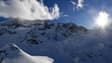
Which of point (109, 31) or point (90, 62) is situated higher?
point (109, 31)

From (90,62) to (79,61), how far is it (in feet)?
18.7

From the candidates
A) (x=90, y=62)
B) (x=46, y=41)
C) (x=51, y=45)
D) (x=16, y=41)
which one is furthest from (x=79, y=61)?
(x=16, y=41)

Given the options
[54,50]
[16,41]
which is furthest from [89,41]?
[16,41]

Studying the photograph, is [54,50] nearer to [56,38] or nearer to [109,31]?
[56,38]

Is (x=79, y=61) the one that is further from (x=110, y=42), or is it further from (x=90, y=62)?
(x=110, y=42)

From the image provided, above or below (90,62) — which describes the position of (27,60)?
above

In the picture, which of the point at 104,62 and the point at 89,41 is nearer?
the point at 104,62

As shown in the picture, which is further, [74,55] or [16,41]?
[16,41]

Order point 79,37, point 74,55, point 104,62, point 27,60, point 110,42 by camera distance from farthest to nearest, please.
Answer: point 79,37 < point 110,42 < point 74,55 < point 104,62 < point 27,60

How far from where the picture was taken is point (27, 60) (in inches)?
4011

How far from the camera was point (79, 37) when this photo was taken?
170875mm

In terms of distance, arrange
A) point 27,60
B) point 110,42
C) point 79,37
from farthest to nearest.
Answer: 1. point 79,37
2. point 110,42
3. point 27,60

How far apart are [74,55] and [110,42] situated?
2579 cm

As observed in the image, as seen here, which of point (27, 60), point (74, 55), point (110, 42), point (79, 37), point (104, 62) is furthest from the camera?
point (79, 37)
